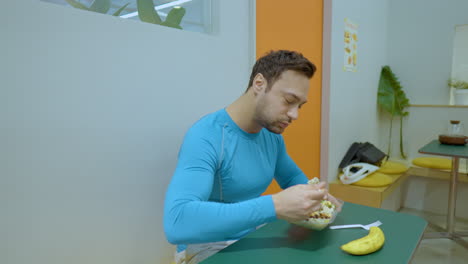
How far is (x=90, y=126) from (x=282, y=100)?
0.77 metres

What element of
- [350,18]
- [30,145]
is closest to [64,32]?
[30,145]

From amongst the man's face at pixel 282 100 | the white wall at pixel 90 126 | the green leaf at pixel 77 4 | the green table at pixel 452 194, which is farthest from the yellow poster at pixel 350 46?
the green leaf at pixel 77 4

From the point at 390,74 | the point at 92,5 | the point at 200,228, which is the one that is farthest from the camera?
the point at 390,74

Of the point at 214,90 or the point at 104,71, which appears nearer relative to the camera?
the point at 104,71

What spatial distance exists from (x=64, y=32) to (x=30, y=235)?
2.45ft

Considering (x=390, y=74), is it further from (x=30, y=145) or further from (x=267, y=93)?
(x=30, y=145)

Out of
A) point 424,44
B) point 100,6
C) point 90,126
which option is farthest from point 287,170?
point 424,44

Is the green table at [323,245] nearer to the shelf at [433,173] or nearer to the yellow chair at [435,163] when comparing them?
the yellow chair at [435,163]

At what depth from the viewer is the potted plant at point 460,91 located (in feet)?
12.4

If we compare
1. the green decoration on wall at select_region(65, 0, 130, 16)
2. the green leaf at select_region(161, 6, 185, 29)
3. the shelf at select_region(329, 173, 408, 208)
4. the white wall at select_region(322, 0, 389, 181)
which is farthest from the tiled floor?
the green decoration on wall at select_region(65, 0, 130, 16)

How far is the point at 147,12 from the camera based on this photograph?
1572mm

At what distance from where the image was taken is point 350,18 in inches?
131

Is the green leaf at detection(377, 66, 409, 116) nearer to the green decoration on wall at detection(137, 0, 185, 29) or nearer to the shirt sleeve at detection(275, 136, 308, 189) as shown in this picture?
the shirt sleeve at detection(275, 136, 308, 189)

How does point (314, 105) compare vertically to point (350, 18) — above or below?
below
